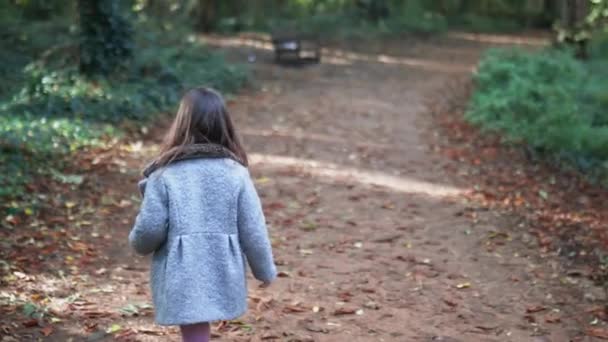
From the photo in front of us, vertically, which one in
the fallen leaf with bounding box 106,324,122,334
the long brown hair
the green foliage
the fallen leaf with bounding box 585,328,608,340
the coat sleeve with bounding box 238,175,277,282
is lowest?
the fallen leaf with bounding box 585,328,608,340

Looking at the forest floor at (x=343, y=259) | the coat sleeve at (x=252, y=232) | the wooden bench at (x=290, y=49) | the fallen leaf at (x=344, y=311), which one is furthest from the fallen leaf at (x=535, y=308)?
the wooden bench at (x=290, y=49)

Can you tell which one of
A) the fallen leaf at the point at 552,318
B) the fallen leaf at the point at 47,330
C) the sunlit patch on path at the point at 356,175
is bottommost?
the fallen leaf at the point at 552,318

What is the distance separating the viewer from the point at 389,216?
8.54 m

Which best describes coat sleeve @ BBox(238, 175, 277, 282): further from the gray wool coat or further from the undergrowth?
the undergrowth

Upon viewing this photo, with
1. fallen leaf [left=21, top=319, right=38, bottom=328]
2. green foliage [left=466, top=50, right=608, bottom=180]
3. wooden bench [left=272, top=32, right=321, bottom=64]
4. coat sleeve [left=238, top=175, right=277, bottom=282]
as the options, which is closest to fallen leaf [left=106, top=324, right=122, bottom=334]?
fallen leaf [left=21, top=319, right=38, bottom=328]

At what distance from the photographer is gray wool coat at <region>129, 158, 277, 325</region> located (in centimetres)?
373

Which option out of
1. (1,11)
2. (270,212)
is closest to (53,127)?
(270,212)

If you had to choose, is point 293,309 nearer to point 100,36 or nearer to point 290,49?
point 100,36

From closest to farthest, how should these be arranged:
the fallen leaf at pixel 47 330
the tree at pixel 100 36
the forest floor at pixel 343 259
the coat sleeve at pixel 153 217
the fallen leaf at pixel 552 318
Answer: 1. the coat sleeve at pixel 153 217
2. the fallen leaf at pixel 47 330
3. the forest floor at pixel 343 259
4. the fallen leaf at pixel 552 318
5. the tree at pixel 100 36

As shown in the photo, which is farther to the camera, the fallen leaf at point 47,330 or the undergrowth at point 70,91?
the undergrowth at point 70,91

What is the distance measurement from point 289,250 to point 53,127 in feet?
14.3

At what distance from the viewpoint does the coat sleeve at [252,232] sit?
12.6 feet

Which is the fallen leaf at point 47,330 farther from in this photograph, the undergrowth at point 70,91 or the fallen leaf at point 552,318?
the fallen leaf at point 552,318

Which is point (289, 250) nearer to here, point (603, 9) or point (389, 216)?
point (389, 216)
